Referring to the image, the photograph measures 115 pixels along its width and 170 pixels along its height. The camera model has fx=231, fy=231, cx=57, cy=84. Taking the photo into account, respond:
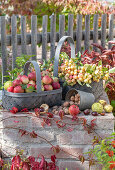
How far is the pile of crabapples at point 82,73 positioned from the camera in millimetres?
2064

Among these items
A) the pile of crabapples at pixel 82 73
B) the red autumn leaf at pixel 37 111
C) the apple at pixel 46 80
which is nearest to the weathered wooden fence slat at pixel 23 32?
the pile of crabapples at pixel 82 73

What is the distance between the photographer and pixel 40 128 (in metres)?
1.88

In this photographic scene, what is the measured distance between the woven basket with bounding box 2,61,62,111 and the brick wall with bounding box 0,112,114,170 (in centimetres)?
9

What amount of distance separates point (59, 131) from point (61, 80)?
563mm

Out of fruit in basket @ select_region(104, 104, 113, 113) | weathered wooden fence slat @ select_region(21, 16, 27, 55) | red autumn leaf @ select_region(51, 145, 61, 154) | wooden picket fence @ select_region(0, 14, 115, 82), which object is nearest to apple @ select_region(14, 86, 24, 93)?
red autumn leaf @ select_region(51, 145, 61, 154)

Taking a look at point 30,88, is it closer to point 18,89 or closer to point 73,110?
point 18,89

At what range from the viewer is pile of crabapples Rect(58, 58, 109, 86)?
6.77 feet

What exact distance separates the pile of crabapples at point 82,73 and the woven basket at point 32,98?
0.20m

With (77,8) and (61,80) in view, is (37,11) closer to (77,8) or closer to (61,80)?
(77,8)

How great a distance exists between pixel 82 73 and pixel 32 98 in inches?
20.4

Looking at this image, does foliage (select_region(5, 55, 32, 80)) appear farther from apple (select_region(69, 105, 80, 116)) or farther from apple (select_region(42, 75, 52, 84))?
apple (select_region(69, 105, 80, 116))

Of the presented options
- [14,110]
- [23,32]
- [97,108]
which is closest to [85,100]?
[97,108]

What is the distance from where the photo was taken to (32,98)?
189cm

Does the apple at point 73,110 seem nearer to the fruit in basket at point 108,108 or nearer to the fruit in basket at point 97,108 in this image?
the fruit in basket at point 97,108
